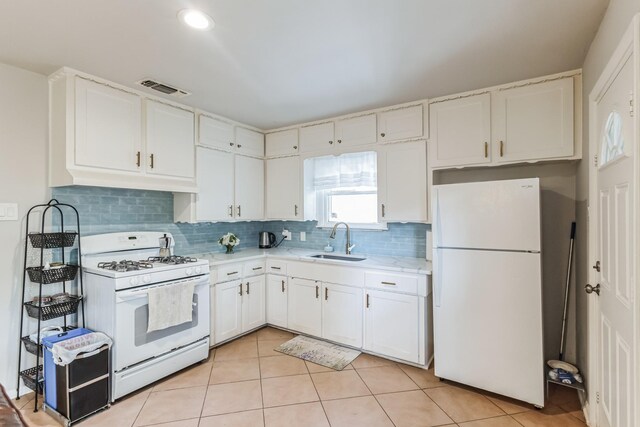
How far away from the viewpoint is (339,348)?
3.20 metres

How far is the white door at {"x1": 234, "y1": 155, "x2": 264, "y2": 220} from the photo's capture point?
3762 millimetres

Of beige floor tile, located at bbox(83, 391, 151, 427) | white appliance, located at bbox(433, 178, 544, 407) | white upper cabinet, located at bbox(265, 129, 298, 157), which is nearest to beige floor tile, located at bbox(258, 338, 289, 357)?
beige floor tile, located at bbox(83, 391, 151, 427)

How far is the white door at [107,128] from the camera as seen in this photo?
245 cm

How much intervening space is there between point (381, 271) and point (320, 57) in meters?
1.82

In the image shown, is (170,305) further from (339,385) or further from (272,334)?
(339,385)

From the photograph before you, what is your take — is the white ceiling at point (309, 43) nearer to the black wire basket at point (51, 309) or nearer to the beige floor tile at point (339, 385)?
the black wire basket at point (51, 309)

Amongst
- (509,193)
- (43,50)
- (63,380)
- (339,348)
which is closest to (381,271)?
(339,348)

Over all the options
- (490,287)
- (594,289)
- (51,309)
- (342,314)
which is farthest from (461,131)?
(51,309)

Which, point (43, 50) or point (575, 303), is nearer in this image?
point (43, 50)

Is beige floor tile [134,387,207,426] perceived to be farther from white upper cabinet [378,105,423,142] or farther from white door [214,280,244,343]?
white upper cabinet [378,105,423,142]

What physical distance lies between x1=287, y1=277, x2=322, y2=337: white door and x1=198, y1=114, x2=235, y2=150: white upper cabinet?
1646 millimetres

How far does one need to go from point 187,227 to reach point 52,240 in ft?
4.11

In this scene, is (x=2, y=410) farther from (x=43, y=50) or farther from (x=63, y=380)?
(x=43, y=50)

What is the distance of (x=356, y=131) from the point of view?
341 centimetres
